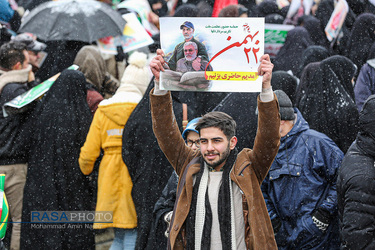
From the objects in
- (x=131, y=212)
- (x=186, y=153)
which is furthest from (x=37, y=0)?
(x=186, y=153)

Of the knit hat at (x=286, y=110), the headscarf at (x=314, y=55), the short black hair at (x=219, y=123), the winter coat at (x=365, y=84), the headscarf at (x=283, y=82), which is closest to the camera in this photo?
the short black hair at (x=219, y=123)

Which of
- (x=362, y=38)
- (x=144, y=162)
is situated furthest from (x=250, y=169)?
(x=362, y=38)

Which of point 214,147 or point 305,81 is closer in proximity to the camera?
point 214,147

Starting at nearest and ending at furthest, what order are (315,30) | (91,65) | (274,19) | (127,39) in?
1. (91,65)
2. (127,39)
3. (274,19)
4. (315,30)

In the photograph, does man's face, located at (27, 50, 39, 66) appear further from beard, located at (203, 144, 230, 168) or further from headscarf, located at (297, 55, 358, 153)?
beard, located at (203, 144, 230, 168)

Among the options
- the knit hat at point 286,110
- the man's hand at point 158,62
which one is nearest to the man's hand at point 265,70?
the man's hand at point 158,62

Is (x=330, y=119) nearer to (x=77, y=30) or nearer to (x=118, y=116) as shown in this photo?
(x=118, y=116)

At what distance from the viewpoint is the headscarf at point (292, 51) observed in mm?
8633

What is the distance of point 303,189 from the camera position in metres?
5.34

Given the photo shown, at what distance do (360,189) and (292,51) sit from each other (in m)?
4.52

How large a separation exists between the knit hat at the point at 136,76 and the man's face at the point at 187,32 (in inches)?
111

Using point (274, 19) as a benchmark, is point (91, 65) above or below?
above

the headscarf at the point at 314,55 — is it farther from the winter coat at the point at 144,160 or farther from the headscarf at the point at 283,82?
the winter coat at the point at 144,160

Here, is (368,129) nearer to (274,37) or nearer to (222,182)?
(222,182)
